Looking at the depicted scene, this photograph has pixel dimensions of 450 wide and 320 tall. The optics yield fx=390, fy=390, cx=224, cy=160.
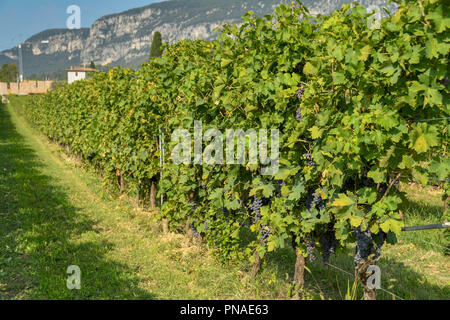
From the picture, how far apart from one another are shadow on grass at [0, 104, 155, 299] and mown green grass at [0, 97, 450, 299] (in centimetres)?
1

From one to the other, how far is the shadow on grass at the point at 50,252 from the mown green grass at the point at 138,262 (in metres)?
0.01

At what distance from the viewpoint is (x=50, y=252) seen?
18.0 ft

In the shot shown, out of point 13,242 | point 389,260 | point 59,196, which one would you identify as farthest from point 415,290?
point 59,196

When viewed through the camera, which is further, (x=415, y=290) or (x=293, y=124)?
(x=415, y=290)

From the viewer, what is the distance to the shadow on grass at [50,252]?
440cm

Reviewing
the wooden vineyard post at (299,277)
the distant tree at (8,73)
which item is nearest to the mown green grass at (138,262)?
the wooden vineyard post at (299,277)

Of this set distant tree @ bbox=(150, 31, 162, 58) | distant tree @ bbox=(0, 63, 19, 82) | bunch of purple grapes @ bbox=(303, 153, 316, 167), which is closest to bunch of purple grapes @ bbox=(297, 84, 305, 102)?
bunch of purple grapes @ bbox=(303, 153, 316, 167)

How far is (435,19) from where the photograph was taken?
227 cm

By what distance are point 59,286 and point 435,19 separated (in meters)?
4.37

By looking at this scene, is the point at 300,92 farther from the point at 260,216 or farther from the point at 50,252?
the point at 50,252

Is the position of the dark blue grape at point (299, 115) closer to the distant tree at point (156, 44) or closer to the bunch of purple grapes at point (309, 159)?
the bunch of purple grapes at point (309, 159)

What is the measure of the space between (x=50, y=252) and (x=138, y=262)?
4.27ft

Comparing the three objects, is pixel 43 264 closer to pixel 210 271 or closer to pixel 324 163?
pixel 210 271
